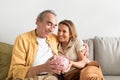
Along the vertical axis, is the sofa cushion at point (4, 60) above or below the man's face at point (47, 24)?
below

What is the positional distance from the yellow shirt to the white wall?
682 millimetres

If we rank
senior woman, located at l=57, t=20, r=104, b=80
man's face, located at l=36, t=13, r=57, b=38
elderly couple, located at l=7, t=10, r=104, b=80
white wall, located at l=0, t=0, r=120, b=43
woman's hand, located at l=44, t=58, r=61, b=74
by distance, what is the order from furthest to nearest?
white wall, located at l=0, t=0, r=120, b=43 → senior woman, located at l=57, t=20, r=104, b=80 → man's face, located at l=36, t=13, r=57, b=38 → elderly couple, located at l=7, t=10, r=104, b=80 → woman's hand, located at l=44, t=58, r=61, b=74

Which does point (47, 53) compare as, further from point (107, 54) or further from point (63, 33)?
point (107, 54)

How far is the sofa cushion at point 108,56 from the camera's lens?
2.69m

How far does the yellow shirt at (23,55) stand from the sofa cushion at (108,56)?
0.84m

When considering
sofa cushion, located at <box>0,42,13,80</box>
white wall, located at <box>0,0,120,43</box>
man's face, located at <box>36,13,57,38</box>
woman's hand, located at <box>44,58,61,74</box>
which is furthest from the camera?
white wall, located at <box>0,0,120,43</box>

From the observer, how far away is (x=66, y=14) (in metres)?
2.87

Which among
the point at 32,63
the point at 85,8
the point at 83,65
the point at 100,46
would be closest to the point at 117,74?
the point at 100,46

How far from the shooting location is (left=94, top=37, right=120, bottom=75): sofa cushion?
2688mm

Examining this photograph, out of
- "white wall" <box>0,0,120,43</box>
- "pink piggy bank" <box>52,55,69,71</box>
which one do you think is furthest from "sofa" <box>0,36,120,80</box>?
"pink piggy bank" <box>52,55,69,71</box>

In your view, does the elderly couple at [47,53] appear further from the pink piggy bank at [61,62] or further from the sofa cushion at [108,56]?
the sofa cushion at [108,56]

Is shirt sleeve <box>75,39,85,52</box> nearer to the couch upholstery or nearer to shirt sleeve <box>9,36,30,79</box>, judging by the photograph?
the couch upholstery

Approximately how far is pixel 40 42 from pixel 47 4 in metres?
0.75

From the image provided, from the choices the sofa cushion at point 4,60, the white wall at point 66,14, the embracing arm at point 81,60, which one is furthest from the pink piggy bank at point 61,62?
the white wall at point 66,14
